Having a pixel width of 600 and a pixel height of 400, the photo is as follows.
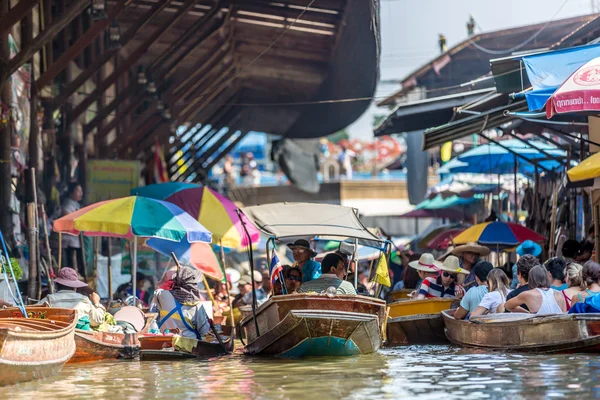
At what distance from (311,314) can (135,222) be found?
331 cm

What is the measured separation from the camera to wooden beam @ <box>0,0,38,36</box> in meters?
15.3

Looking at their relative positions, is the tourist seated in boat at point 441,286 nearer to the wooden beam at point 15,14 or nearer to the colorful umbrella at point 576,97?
the colorful umbrella at point 576,97

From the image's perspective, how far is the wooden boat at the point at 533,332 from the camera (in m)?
11.5

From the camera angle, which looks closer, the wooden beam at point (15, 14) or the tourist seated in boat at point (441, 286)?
the wooden beam at point (15, 14)

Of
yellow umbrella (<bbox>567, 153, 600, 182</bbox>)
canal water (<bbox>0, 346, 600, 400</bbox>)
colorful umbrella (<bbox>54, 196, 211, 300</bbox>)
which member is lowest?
canal water (<bbox>0, 346, 600, 400</bbox>)

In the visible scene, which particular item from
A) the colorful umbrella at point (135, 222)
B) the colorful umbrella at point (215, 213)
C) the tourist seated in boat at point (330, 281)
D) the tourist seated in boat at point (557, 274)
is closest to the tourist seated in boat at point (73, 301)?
the colorful umbrella at point (135, 222)

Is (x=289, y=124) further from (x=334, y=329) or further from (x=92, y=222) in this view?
(x=334, y=329)

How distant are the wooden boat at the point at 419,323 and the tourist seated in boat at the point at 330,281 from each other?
2312 mm

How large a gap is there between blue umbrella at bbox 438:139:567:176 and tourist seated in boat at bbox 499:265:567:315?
29.0 feet

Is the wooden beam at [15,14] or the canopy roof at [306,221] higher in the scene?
the wooden beam at [15,14]

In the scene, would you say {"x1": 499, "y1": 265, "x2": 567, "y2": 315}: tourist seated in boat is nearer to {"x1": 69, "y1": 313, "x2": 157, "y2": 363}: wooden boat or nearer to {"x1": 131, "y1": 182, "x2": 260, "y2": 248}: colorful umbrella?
{"x1": 69, "y1": 313, "x2": 157, "y2": 363}: wooden boat

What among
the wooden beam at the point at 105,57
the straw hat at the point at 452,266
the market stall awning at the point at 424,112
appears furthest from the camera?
the wooden beam at the point at 105,57

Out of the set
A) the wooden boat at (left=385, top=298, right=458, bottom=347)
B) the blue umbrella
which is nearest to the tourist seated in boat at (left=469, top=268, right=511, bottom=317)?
the wooden boat at (left=385, top=298, right=458, bottom=347)

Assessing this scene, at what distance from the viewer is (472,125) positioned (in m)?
16.5
